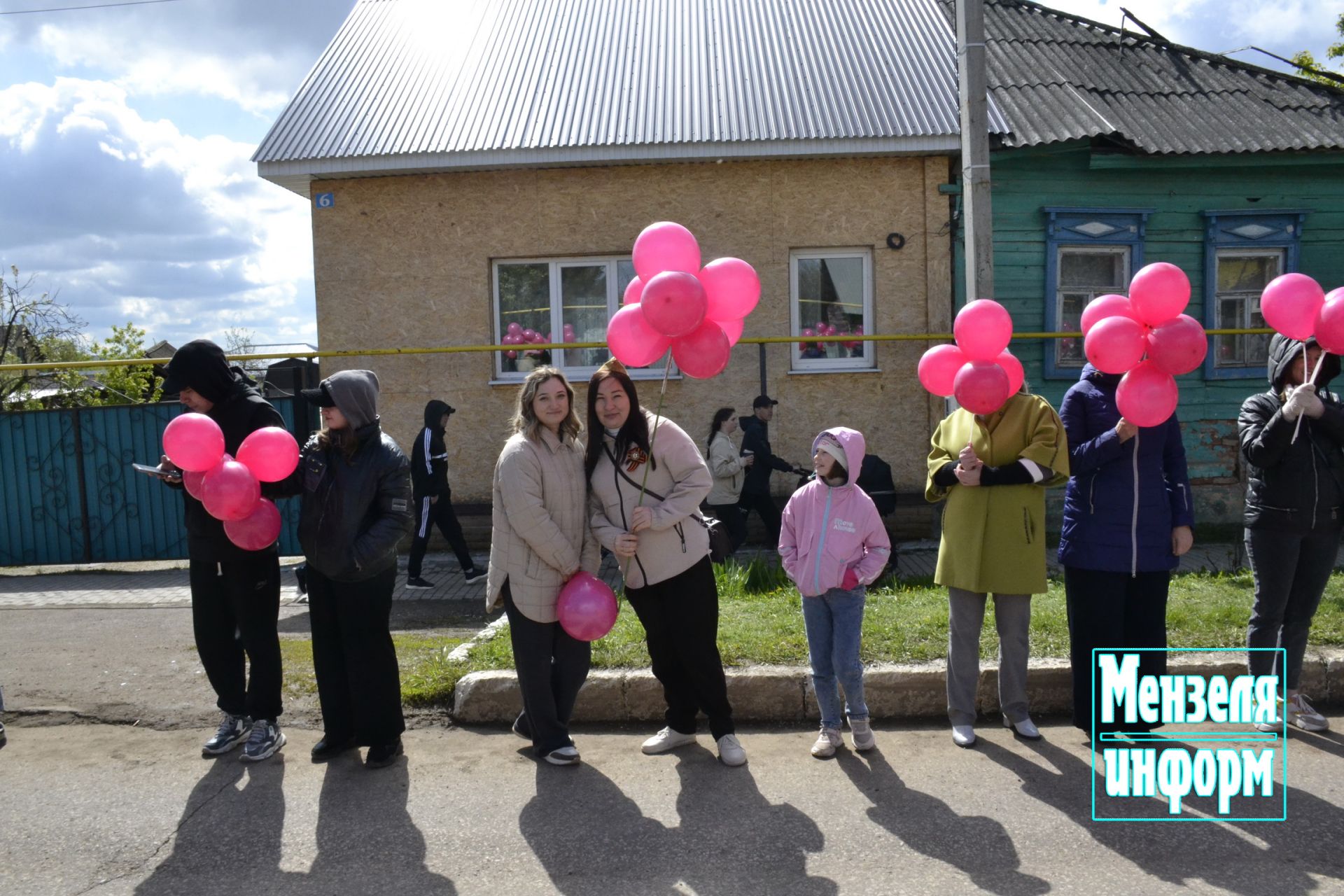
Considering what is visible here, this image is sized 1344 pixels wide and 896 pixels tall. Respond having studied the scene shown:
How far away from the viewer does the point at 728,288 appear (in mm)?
4145

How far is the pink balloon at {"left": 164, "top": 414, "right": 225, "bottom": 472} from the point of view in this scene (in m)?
4.09

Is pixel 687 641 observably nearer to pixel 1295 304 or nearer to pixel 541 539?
pixel 541 539

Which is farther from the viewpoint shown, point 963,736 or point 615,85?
point 615,85

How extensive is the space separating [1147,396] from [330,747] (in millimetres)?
3842

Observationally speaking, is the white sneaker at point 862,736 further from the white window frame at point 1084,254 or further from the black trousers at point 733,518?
the white window frame at point 1084,254

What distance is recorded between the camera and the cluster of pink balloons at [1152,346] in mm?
3959

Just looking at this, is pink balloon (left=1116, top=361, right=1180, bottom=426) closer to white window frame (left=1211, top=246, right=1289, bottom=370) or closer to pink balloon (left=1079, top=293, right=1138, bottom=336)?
pink balloon (left=1079, top=293, right=1138, bottom=336)

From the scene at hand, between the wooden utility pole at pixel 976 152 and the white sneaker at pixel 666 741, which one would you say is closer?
the white sneaker at pixel 666 741

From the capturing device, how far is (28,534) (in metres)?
10.2

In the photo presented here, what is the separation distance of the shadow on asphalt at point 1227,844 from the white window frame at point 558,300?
23.0ft

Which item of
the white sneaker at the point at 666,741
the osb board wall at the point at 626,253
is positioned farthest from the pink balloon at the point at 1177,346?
the osb board wall at the point at 626,253

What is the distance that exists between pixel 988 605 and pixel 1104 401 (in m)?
1.95

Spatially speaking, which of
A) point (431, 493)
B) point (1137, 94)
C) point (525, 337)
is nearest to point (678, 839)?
point (431, 493)

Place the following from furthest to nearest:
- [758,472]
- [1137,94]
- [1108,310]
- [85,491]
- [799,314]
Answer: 1. [1137,94]
2. [799,314]
3. [85,491]
4. [758,472]
5. [1108,310]
